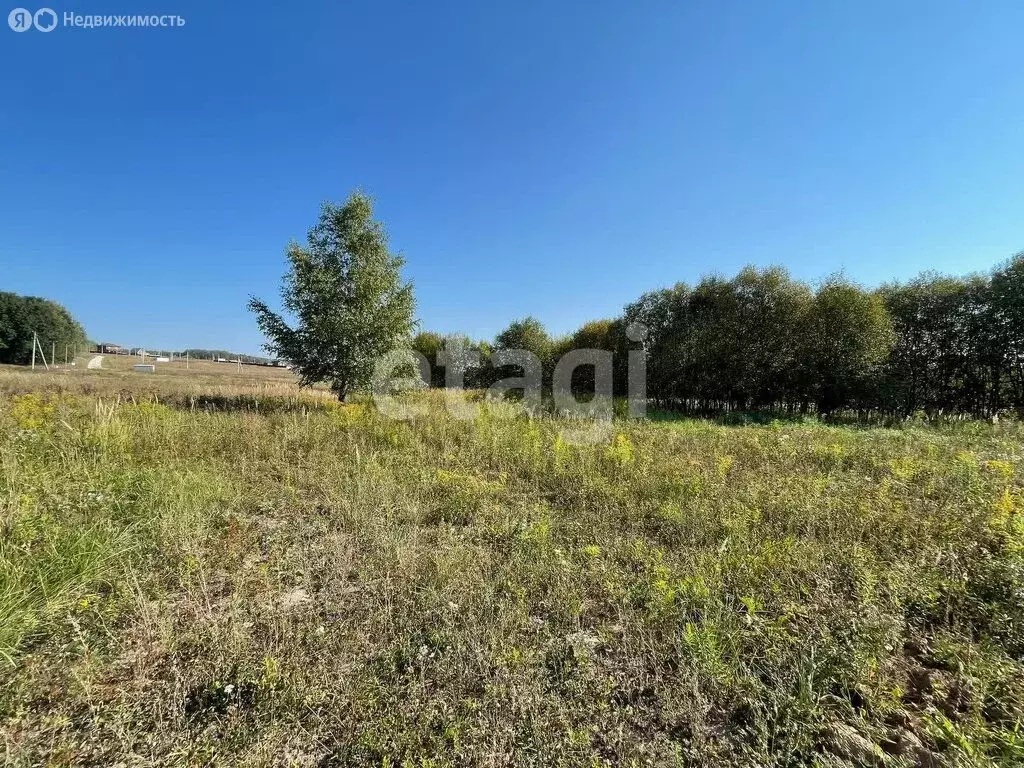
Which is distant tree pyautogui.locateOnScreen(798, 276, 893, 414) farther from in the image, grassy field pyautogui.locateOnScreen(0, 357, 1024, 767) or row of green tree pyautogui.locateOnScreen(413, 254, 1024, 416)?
grassy field pyautogui.locateOnScreen(0, 357, 1024, 767)

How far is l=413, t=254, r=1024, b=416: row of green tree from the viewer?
1201cm

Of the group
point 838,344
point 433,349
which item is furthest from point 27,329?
point 838,344

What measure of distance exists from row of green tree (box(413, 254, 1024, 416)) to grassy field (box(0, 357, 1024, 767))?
10.4m

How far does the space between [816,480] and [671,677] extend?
367 cm

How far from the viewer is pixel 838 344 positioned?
503 inches

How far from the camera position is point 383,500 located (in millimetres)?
3854

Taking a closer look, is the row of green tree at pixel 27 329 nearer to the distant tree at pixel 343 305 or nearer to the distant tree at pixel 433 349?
the distant tree at pixel 433 349

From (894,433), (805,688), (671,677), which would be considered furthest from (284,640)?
(894,433)

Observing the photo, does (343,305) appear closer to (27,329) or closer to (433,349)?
(433,349)

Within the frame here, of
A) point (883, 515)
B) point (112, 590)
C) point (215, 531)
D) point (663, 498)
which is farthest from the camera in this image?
point (663, 498)

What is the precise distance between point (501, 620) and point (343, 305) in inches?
356

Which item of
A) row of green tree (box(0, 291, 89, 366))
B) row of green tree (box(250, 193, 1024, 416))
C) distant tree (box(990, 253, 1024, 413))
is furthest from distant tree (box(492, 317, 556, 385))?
row of green tree (box(0, 291, 89, 366))

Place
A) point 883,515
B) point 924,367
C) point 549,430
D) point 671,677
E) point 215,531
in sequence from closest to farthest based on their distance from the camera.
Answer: point 671,677, point 215,531, point 883,515, point 549,430, point 924,367

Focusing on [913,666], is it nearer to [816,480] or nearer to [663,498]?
[663,498]
